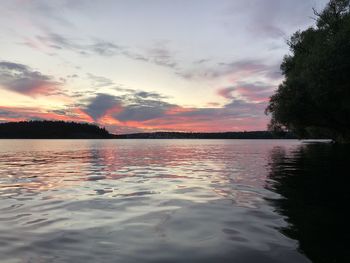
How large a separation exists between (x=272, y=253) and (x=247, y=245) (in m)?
0.79

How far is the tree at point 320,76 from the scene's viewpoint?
111ft

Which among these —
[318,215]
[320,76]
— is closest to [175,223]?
[318,215]

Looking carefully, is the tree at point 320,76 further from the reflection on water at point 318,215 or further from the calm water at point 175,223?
the calm water at point 175,223

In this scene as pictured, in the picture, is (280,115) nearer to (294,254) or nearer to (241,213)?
(241,213)

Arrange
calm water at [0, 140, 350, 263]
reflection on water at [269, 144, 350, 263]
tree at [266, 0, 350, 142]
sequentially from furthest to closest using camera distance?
tree at [266, 0, 350, 142] → reflection on water at [269, 144, 350, 263] → calm water at [0, 140, 350, 263]

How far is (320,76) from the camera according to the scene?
115ft

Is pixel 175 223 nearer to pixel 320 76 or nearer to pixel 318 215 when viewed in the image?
pixel 318 215

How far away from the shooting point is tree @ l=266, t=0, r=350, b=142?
3391 centimetres

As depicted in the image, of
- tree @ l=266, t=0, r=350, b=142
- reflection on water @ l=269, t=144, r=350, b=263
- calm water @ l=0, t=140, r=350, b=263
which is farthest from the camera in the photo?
tree @ l=266, t=0, r=350, b=142

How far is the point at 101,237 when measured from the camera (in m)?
9.69

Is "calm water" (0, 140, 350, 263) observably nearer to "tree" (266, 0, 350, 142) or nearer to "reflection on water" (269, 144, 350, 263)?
"reflection on water" (269, 144, 350, 263)

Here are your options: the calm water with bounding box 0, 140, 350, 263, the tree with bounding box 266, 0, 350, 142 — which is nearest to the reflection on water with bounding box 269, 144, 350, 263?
the calm water with bounding box 0, 140, 350, 263

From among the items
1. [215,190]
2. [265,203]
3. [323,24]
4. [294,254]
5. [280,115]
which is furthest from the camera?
[280,115]

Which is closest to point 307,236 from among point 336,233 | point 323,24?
point 336,233
